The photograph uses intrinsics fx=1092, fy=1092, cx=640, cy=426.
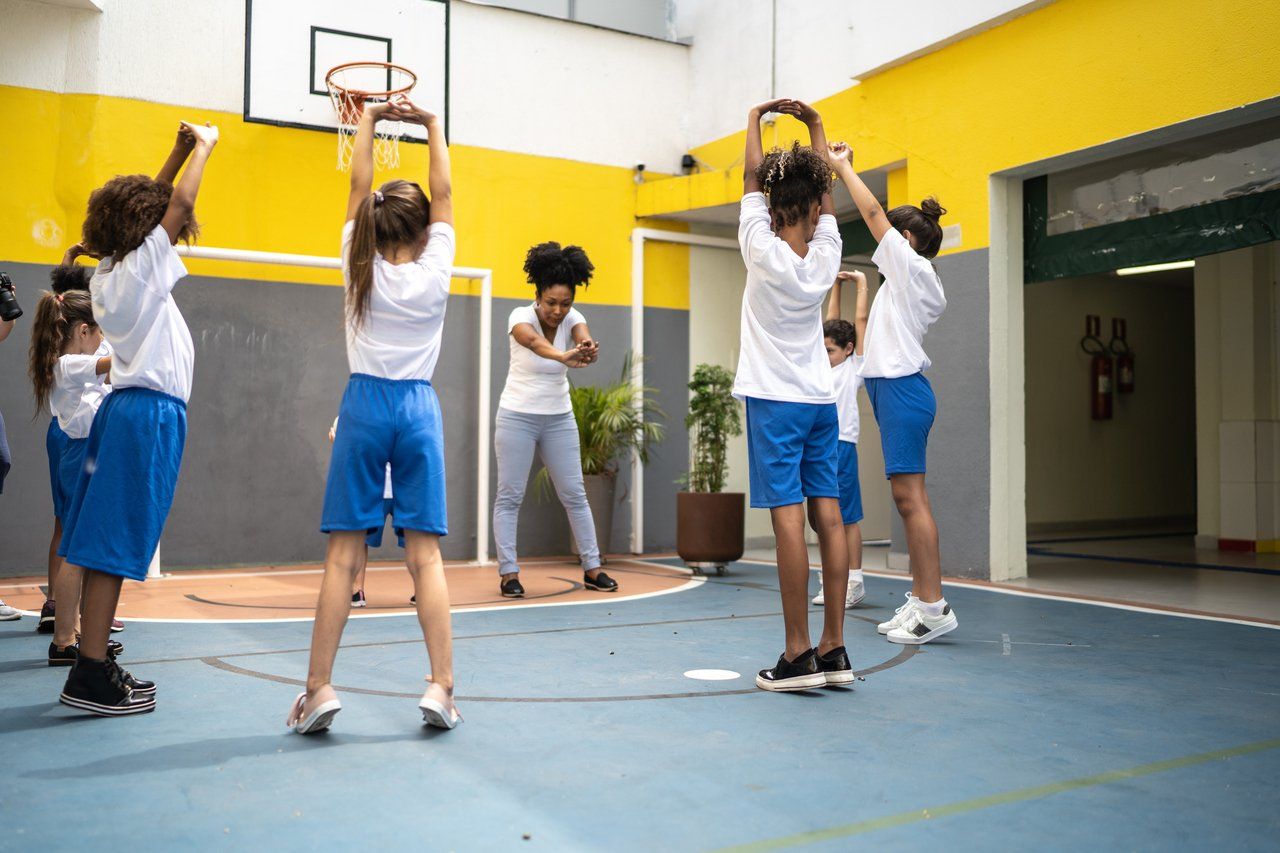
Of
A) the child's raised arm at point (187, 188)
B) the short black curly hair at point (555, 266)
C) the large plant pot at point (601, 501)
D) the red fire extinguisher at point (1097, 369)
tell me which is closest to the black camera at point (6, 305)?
the child's raised arm at point (187, 188)

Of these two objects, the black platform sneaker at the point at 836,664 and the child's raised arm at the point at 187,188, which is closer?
the child's raised arm at the point at 187,188

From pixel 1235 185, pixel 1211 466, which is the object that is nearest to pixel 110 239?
pixel 1235 185

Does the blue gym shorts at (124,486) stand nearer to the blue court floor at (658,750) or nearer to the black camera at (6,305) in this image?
the blue court floor at (658,750)

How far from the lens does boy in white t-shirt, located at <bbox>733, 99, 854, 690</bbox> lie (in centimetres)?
351

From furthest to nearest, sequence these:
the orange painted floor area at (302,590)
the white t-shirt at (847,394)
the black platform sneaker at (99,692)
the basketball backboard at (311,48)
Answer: the basketball backboard at (311,48) < the white t-shirt at (847,394) < the orange painted floor area at (302,590) < the black platform sneaker at (99,692)

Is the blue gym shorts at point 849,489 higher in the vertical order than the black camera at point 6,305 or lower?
lower

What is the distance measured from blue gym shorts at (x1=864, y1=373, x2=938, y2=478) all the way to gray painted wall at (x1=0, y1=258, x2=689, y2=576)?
4154 mm

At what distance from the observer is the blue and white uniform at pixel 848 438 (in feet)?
17.7

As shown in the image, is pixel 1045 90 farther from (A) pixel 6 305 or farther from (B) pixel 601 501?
(A) pixel 6 305

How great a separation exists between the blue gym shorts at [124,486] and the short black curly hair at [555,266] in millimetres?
3012

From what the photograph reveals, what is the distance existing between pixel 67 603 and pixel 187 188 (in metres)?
1.58

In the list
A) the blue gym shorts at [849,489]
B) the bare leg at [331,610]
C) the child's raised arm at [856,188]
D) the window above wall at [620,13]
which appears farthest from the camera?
the window above wall at [620,13]

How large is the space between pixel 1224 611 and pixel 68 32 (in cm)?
750

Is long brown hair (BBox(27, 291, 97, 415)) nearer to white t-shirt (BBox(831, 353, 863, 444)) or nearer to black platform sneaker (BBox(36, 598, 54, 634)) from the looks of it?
black platform sneaker (BBox(36, 598, 54, 634))
